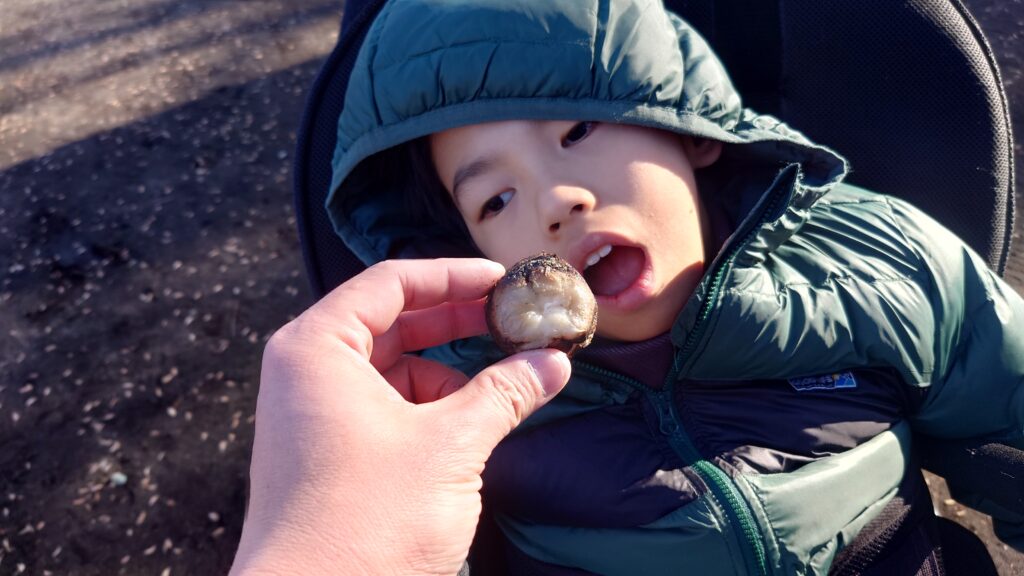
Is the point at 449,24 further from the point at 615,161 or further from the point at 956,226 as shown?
the point at 956,226

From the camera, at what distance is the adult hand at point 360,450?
100 cm

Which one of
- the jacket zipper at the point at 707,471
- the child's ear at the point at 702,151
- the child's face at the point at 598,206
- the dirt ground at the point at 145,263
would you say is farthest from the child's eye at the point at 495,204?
the dirt ground at the point at 145,263

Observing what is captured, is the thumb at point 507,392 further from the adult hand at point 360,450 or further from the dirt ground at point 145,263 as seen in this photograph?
the dirt ground at point 145,263

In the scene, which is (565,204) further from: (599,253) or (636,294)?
(636,294)

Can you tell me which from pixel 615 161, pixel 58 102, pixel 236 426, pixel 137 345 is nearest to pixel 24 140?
pixel 58 102

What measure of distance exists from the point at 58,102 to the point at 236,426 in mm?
2636

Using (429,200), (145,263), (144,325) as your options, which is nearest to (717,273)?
(429,200)

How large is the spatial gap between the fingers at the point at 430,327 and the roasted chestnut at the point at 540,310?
0.17 meters

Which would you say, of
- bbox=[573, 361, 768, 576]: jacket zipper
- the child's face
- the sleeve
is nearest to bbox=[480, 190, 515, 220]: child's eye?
the child's face

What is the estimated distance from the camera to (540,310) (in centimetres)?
132

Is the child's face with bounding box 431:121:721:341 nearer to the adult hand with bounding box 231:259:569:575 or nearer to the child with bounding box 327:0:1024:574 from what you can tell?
the child with bounding box 327:0:1024:574

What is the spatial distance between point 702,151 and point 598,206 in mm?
479

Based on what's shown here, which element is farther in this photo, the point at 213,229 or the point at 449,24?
the point at 213,229

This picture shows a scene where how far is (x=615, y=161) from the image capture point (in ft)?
5.21
